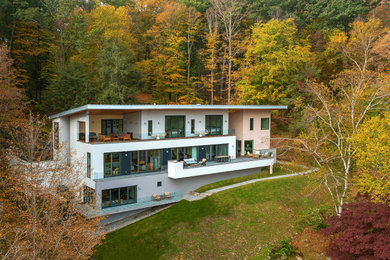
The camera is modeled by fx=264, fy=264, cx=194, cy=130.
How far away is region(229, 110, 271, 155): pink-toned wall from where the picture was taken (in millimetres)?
25188

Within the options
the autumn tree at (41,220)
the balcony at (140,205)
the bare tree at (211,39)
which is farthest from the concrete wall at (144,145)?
the bare tree at (211,39)

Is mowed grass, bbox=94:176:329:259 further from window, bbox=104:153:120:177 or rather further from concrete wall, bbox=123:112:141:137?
concrete wall, bbox=123:112:141:137

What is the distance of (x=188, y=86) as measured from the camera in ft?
116

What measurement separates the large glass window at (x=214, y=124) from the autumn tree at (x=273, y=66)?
8389 mm

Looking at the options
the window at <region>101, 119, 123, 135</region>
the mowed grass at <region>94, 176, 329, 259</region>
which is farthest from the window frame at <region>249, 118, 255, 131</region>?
the window at <region>101, 119, 123, 135</region>

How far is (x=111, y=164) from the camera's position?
1795 cm

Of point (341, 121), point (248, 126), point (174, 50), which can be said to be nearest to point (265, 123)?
point (248, 126)

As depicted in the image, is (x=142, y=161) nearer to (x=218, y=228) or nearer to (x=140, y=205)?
(x=140, y=205)

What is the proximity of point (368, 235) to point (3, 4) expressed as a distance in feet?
122

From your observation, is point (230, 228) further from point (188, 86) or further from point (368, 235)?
point (188, 86)

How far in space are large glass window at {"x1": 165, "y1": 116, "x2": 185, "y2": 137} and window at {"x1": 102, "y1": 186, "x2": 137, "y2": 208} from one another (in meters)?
5.39

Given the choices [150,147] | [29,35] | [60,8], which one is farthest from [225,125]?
[29,35]

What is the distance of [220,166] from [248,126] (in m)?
6.01

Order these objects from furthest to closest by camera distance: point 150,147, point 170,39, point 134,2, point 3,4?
point 134,2
point 170,39
point 3,4
point 150,147
